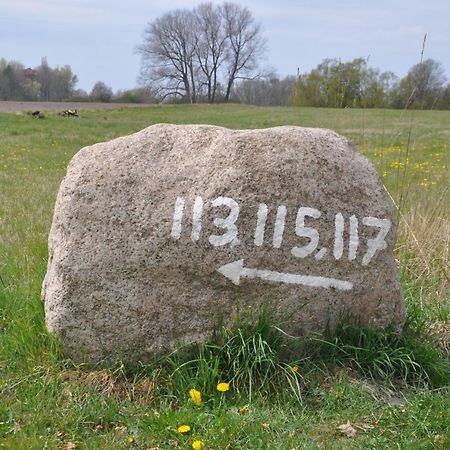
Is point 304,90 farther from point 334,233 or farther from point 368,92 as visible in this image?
point 334,233

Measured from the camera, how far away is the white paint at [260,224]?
10.6 ft

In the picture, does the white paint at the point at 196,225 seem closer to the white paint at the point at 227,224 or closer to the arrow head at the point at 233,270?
the white paint at the point at 227,224

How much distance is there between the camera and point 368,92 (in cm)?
641

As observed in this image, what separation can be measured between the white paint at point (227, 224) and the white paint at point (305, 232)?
33cm

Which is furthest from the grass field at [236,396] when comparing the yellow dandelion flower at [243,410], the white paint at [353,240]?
the white paint at [353,240]

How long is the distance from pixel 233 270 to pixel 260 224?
28 cm

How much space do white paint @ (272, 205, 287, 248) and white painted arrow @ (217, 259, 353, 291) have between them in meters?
0.16

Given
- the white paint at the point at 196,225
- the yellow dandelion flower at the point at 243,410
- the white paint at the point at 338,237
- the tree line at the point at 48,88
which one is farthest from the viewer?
the tree line at the point at 48,88

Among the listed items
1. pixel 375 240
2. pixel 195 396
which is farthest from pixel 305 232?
pixel 195 396

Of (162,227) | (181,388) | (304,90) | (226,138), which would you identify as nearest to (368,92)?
(304,90)

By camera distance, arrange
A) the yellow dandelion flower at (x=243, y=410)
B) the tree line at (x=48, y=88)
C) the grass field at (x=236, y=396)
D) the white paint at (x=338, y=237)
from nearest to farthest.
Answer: the grass field at (x=236, y=396)
the yellow dandelion flower at (x=243, y=410)
the white paint at (x=338, y=237)
the tree line at (x=48, y=88)

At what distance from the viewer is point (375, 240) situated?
3.37 metres

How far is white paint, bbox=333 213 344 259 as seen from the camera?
3.32m

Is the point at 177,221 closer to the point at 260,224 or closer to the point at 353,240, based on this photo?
the point at 260,224
